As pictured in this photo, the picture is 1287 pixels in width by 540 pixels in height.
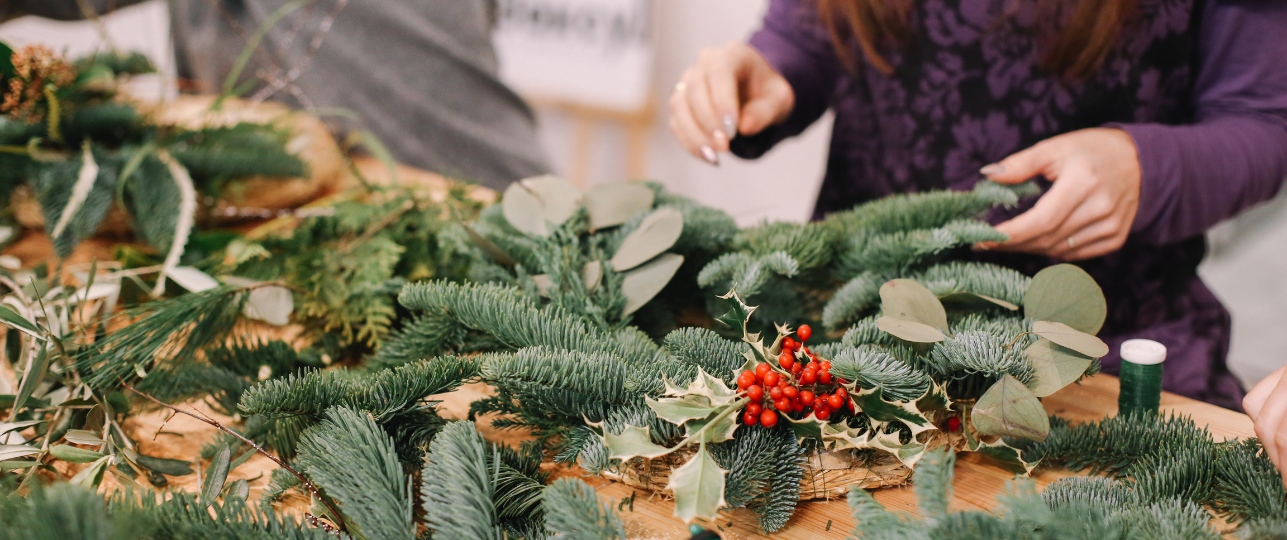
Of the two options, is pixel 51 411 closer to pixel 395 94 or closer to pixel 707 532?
pixel 707 532

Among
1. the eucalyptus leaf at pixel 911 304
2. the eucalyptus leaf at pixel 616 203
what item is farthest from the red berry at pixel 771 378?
the eucalyptus leaf at pixel 616 203

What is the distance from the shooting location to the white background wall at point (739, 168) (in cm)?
119

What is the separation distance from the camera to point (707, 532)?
0.34 m

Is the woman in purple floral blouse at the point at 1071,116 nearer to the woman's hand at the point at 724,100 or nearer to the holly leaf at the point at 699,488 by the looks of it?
the woman's hand at the point at 724,100

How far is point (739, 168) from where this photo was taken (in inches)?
90.4

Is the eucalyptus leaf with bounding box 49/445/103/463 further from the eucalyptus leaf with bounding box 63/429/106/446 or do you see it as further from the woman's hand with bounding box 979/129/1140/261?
the woman's hand with bounding box 979/129/1140/261

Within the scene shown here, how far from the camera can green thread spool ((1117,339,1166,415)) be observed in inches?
17.8

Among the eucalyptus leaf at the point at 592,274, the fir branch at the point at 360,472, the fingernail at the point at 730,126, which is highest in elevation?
the fingernail at the point at 730,126

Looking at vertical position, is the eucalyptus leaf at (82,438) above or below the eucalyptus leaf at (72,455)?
below

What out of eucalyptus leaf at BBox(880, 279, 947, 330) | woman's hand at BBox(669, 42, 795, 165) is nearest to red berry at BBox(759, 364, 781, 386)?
eucalyptus leaf at BBox(880, 279, 947, 330)

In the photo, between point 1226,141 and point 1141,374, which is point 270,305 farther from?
point 1226,141

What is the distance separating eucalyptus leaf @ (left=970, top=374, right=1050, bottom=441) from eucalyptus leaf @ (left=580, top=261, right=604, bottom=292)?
0.26 m

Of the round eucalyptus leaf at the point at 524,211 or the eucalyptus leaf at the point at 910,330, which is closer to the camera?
the eucalyptus leaf at the point at 910,330

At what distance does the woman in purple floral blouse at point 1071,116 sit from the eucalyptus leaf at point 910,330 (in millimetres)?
198
